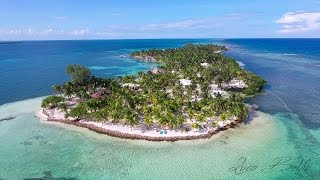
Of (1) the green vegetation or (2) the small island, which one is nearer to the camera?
(2) the small island

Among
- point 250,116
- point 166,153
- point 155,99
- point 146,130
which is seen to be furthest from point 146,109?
point 250,116

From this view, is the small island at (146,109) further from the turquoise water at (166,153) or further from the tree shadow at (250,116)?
the turquoise water at (166,153)

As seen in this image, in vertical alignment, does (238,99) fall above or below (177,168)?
above

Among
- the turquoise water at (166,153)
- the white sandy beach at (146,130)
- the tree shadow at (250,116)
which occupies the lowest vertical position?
the turquoise water at (166,153)

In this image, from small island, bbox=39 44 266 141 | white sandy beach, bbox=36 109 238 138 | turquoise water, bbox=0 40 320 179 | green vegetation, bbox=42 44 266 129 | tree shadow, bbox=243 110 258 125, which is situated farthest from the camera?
tree shadow, bbox=243 110 258 125

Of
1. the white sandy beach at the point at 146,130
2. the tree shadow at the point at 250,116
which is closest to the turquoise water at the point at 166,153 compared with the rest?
the tree shadow at the point at 250,116

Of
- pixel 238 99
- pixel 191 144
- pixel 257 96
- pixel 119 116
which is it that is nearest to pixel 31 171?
pixel 119 116

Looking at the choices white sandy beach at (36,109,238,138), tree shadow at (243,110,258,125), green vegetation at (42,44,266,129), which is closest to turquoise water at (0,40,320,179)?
tree shadow at (243,110,258,125)

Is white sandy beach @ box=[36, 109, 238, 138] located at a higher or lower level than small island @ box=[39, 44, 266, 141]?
lower

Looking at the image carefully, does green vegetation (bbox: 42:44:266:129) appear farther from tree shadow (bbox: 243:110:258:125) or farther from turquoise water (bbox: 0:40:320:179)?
turquoise water (bbox: 0:40:320:179)

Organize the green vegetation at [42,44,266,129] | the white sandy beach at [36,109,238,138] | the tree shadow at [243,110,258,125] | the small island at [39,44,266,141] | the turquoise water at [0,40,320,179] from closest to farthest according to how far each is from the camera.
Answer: the turquoise water at [0,40,320,179] < the white sandy beach at [36,109,238,138] < the small island at [39,44,266,141] < the green vegetation at [42,44,266,129] < the tree shadow at [243,110,258,125]

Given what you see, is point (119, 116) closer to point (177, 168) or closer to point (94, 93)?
point (177, 168)
